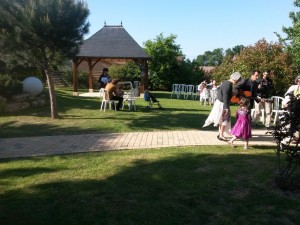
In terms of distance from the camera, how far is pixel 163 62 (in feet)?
Answer: 108

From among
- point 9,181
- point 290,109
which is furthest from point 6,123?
point 290,109

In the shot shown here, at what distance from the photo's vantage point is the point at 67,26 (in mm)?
10641

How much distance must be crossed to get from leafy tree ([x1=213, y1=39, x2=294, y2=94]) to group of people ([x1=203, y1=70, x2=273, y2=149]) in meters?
8.61

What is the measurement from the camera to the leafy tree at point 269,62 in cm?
1858

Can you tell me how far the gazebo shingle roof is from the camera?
73.2 ft

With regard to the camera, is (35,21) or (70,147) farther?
(35,21)

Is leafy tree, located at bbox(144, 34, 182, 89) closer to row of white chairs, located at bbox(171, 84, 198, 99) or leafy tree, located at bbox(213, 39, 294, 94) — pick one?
row of white chairs, located at bbox(171, 84, 198, 99)

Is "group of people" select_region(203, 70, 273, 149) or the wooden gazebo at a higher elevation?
the wooden gazebo

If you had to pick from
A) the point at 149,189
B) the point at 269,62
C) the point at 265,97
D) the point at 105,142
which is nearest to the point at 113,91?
the point at 105,142

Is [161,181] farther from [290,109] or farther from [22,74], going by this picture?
[22,74]

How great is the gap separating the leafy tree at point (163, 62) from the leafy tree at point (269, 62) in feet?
39.6

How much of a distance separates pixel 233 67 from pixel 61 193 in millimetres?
17139

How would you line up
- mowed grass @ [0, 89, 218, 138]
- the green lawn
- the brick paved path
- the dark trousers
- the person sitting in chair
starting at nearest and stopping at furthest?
1. the green lawn
2. the brick paved path
3. mowed grass @ [0, 89, 218, 138]
4. the person sitting in chair
5. the dark trousers

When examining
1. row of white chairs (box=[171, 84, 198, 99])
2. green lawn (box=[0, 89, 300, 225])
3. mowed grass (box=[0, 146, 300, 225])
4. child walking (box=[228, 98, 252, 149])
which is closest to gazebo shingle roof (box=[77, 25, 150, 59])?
row of white chairs (box=[171, 84, 198, 99])
